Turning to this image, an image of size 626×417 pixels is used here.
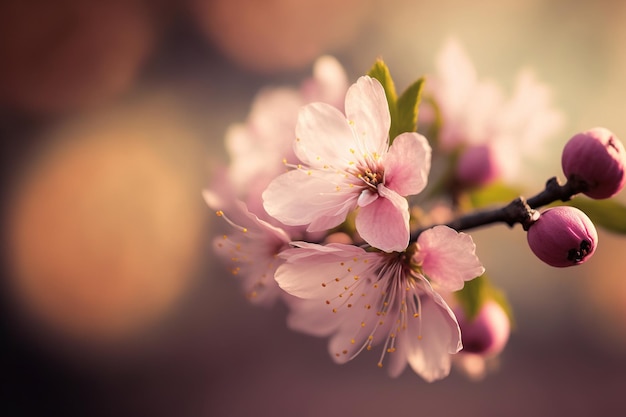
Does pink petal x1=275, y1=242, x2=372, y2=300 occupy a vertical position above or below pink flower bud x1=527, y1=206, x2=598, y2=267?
above

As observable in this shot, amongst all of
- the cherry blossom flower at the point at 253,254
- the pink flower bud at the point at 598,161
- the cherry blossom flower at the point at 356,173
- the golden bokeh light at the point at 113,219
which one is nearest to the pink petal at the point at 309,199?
the cherry blossom flower at the point at 356,173

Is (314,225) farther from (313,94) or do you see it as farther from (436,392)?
(436,392)

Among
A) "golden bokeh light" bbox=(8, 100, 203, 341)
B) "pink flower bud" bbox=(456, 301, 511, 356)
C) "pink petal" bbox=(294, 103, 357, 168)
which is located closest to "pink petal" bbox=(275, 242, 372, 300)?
"pink petal" bbox=(294, 103, 357, 168)

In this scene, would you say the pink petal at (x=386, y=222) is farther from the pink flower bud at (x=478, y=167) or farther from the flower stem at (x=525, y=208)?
the pink flower bud at (x=478, y=167)

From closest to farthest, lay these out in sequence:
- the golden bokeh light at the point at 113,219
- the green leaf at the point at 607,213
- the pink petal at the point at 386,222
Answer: the pink petal at the point at 386,222 → the green leaf at the point at 607,213 → the golden bokeh light at the point at 113,219

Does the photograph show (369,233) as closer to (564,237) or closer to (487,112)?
(564,237)

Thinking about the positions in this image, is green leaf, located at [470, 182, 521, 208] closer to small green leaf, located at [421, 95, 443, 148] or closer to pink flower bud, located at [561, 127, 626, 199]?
small green leaf, located at [421, 95, 443, 148]

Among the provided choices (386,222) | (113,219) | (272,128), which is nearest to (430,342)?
(386,222)
